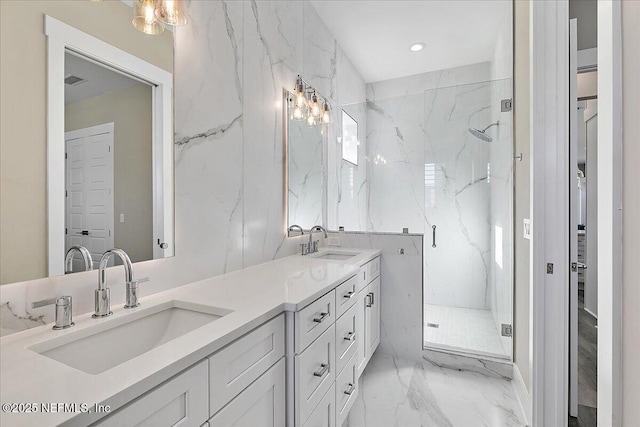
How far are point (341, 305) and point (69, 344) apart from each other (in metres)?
1.09

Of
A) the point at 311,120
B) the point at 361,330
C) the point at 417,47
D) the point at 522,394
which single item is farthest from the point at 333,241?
the point at 417,47

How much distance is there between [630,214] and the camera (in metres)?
0.48

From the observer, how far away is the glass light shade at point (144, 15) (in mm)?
1180

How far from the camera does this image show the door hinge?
2.38 metres

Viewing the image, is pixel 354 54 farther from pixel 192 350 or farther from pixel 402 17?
pixel 192 350

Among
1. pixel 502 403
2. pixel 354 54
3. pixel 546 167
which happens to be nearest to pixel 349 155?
pixel 354 54

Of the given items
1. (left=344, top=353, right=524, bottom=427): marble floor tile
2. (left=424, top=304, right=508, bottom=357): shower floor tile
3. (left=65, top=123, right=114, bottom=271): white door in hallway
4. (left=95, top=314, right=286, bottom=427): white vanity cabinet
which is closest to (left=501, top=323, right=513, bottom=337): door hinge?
(left=424, top=304, right=508, bottom=357): shower floor tile

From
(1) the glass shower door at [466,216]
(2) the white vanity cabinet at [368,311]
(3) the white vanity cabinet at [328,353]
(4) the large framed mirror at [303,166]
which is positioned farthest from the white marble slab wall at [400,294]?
(4) the large framed mirror at [303,166]

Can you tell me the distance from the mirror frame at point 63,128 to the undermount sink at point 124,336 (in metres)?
0.23

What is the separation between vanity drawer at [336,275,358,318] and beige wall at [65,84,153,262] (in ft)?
2.84

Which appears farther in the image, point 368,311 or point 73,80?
point 368,311

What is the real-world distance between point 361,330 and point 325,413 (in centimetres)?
69

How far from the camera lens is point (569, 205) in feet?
5.31

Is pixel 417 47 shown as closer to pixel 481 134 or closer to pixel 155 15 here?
pixel 481 134
